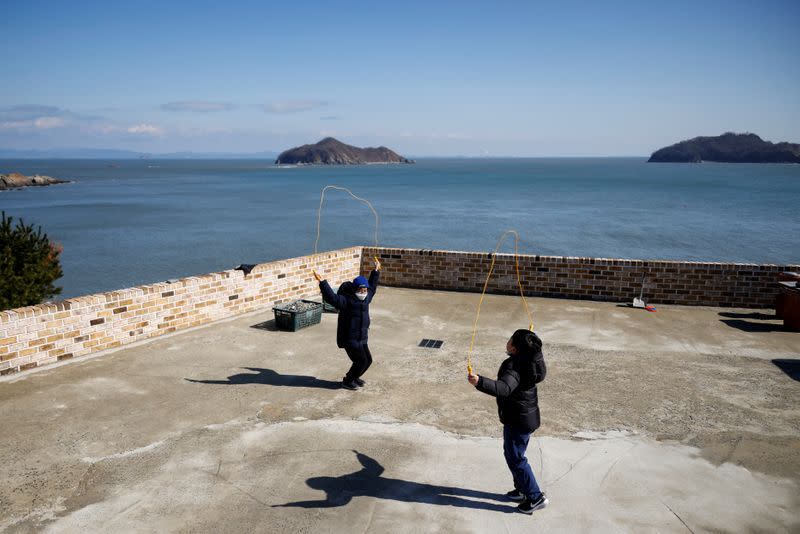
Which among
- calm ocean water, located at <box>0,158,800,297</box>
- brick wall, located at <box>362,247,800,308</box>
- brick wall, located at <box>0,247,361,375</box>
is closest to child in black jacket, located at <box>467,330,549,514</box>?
brick wall, located at <box>0,247,361,375</box>

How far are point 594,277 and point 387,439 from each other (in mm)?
8500

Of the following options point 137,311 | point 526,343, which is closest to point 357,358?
point 526,343

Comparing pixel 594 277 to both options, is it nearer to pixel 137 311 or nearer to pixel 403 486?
pixel 403 486

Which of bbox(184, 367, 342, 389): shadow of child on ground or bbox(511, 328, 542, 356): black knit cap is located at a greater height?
bbox(511, 328, 542, 356): black knit cap

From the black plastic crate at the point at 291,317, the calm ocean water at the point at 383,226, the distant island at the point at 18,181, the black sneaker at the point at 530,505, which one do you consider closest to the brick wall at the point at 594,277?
the black plastic crate at the point at 291,317

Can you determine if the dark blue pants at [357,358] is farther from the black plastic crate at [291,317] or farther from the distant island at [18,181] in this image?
the distant island at [18,181]

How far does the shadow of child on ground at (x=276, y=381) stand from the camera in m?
7.73

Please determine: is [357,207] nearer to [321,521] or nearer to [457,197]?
[457,197]

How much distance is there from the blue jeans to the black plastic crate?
19.6 ft

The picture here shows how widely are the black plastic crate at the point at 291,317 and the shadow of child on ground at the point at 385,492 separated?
16.2ft

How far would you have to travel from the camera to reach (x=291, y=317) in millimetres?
10086

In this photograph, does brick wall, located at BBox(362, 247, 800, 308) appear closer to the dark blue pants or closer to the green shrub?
the dark blue pants

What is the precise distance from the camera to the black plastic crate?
10094 mm

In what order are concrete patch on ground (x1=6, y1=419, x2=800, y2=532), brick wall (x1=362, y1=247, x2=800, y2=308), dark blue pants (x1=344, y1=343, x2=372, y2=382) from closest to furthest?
concrete patch on ground (x1=6, y1=419, x2=800, y2=532) < dark blue pants (x1=344, y1=343, x2=372, y2=382) < brick wall (x1=362, y1=247, x2=800, y2=308)
